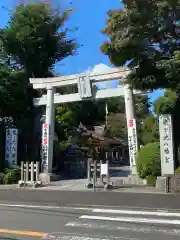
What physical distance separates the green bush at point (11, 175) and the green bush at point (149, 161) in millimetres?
7050

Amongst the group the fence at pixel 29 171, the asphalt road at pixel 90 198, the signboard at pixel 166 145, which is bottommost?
the asphalt road at pixel 90 198

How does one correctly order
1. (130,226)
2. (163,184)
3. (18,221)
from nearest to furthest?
(130,226) → (18,221) → (163,184)

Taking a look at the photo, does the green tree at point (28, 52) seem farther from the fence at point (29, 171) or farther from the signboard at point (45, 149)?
the fence at point (29, 171)

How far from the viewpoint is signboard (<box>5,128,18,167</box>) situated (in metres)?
20.9

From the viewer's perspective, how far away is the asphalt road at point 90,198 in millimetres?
11859

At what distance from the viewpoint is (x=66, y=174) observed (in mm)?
24609

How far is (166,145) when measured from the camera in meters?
14.6

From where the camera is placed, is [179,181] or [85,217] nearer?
[85,217]

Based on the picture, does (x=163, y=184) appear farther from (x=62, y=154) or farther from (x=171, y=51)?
(x=62, y=154)

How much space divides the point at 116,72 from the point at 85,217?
30.3 ft

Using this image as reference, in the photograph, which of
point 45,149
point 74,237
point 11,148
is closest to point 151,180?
point 45,149

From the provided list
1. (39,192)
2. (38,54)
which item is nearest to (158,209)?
(39,192)

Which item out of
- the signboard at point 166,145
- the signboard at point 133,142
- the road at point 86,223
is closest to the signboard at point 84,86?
the signboard at point 133,142

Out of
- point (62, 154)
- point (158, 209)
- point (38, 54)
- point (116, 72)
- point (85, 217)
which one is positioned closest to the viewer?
point (85, 217)
